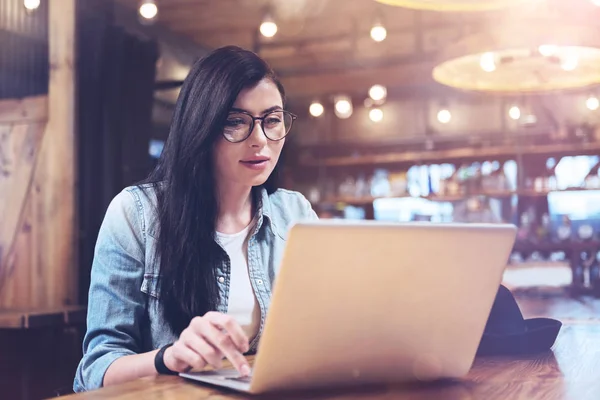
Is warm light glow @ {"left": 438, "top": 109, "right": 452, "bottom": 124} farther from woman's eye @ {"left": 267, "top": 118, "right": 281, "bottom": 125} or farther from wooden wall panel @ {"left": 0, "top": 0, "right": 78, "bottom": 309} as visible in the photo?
woman's eye @ {"left": 267, "top": 118, "right": 281, "bottom": 125}

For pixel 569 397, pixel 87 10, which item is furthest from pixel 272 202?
pixel 87 10

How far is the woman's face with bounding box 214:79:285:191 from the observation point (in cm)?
145

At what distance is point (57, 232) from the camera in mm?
3732

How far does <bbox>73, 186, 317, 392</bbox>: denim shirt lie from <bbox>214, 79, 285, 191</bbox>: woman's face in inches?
6.1

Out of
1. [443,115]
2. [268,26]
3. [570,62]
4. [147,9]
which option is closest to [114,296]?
[570,62]

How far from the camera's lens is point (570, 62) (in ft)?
10.1

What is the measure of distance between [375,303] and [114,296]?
2.02ft

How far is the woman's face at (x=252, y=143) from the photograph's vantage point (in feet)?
4.74

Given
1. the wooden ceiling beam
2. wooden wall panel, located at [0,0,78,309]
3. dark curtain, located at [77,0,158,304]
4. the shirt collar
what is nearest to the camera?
the shirt collar

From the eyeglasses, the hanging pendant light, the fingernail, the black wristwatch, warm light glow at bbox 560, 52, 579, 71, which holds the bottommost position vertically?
the black wristwatch

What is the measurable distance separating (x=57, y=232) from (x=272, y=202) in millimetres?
2371

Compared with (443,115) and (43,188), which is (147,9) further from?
(443,115)

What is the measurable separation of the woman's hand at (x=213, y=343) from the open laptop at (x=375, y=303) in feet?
0.09

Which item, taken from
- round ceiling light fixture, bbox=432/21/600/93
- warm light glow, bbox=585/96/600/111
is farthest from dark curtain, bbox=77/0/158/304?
warm light glow, bbox=585/96/600/111
